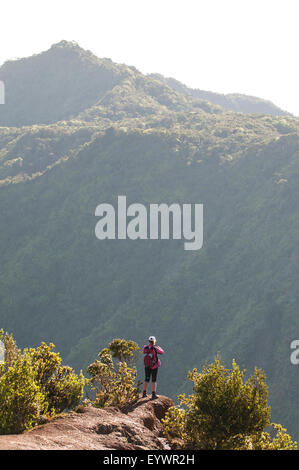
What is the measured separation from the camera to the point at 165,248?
292 ft

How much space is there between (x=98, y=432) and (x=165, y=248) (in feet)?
258

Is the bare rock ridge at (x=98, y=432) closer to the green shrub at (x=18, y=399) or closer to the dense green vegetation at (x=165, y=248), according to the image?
the green shrub at (x=18, y=399)

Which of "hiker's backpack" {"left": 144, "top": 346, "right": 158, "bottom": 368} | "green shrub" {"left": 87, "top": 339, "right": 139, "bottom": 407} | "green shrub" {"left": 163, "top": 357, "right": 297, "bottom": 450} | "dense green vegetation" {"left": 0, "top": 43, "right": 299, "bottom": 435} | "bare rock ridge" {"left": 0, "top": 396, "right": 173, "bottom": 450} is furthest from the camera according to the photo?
"dense green vegetation" {"left": 0, "top": 43, "right": 299, "bottom": 435}

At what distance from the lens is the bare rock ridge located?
868cm

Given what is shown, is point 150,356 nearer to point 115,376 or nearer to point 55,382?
point 115,376

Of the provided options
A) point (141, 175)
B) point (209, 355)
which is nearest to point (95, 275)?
point (141, 175)

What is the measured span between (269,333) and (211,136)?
52.2 metres

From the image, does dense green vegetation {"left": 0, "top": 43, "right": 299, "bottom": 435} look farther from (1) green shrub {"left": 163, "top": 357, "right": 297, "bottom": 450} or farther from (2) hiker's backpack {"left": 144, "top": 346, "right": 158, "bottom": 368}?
(1) green shrub {"left": 163, "top": 357, "right": 297, "bottom": 450}

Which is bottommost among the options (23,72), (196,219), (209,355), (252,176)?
(209,355)

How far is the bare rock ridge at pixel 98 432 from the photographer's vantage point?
8.68 meters

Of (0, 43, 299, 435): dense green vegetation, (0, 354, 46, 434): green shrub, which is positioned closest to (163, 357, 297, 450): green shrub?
(0, 354, 46, 434): green shrub

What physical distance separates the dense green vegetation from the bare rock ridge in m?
41.5

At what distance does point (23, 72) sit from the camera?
165 metres

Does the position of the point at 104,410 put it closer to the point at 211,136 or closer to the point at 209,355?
the point at 209,355
